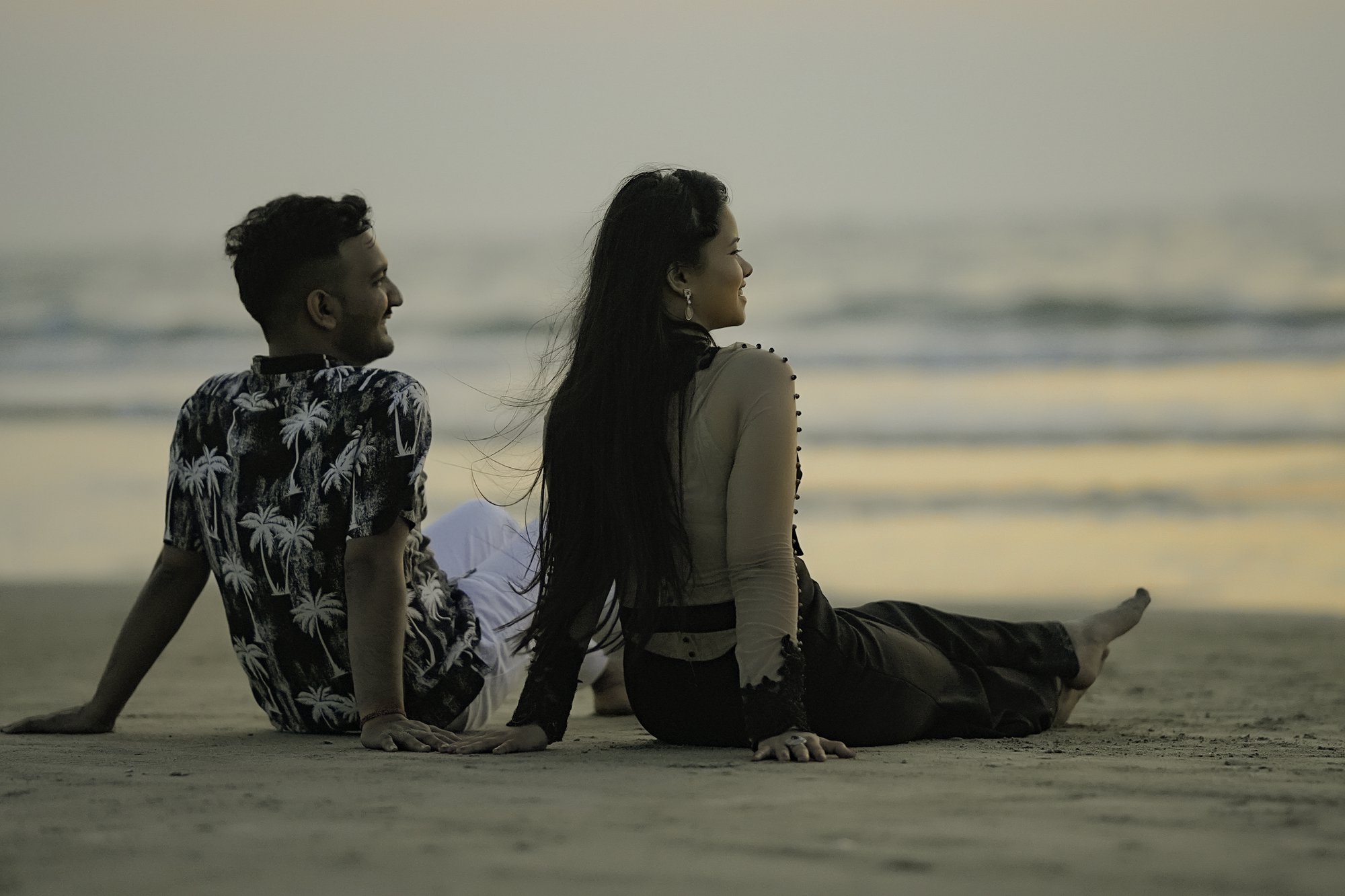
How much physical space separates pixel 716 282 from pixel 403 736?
1.21 m

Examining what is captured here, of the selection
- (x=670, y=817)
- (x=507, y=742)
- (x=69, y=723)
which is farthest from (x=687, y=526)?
(x=69, y=723)

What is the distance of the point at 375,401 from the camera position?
129 inches

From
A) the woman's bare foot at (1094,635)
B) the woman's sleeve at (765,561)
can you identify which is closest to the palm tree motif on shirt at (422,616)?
the woman's sleeve at (765,561)

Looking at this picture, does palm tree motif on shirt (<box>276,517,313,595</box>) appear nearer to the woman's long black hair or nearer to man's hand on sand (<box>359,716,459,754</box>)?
man's hand on sand (<box>359,716,459,754</box>)

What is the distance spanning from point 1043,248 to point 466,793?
1997 cm

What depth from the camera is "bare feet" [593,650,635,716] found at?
4.41m

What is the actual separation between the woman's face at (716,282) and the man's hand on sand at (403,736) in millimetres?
1070

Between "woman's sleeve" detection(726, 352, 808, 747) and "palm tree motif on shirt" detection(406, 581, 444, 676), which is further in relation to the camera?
"palm tree motif on shirt" detection(406, 581, 444, 676)

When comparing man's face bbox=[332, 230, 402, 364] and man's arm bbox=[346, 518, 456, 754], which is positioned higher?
man's face bbox=[332, 230, 402, 364]

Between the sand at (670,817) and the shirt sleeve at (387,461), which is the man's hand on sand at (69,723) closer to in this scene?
the sand at (670,817)

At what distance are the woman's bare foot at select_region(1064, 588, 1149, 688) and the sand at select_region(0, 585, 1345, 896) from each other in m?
0.16

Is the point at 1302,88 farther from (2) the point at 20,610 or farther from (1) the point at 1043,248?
(2) the point at 20,610

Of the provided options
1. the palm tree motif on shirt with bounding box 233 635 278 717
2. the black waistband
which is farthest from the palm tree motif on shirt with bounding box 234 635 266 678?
the black waistband

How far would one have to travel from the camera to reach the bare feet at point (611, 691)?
4410 millimetres
